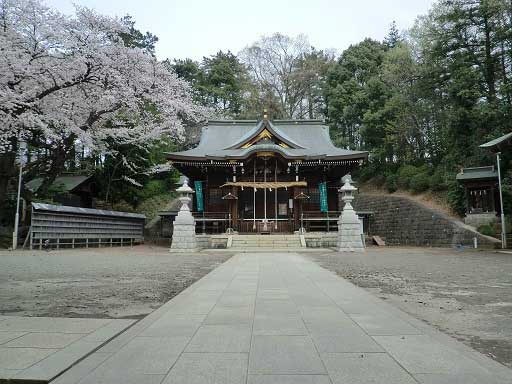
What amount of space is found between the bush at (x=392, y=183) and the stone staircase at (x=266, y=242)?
56.6 ft

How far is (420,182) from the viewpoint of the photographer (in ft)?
102

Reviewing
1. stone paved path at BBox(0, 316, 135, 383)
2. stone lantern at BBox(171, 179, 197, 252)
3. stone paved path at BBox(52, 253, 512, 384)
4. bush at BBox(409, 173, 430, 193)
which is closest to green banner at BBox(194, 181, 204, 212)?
stone lantern at BBox(171, 179, 197, 252)

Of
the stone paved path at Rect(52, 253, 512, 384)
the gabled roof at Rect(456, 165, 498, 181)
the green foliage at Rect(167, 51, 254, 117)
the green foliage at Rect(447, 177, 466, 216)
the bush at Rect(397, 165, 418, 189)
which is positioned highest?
the green foliage at Rect(167, 51, 254, 117)

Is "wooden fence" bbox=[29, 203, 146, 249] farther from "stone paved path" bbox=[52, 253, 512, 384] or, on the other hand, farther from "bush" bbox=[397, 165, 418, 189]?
"bush" bbox=[397, 165, 418, 189]

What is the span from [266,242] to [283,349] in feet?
56.9

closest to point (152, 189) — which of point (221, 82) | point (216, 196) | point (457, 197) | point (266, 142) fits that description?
point (216, 196)

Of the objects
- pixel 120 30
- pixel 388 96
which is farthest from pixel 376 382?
pixel 388 96

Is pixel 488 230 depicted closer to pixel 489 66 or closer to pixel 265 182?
pixel 489 66

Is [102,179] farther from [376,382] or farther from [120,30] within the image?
[376,382]

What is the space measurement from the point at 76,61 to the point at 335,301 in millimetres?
7818

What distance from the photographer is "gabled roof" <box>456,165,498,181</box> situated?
23.6 m

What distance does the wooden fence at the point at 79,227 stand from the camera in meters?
19.4

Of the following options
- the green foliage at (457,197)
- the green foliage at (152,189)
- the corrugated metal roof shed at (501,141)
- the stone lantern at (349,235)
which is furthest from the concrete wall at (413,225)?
the green foliage at (152,189)

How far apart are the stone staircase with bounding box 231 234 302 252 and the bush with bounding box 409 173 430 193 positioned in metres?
15.3
